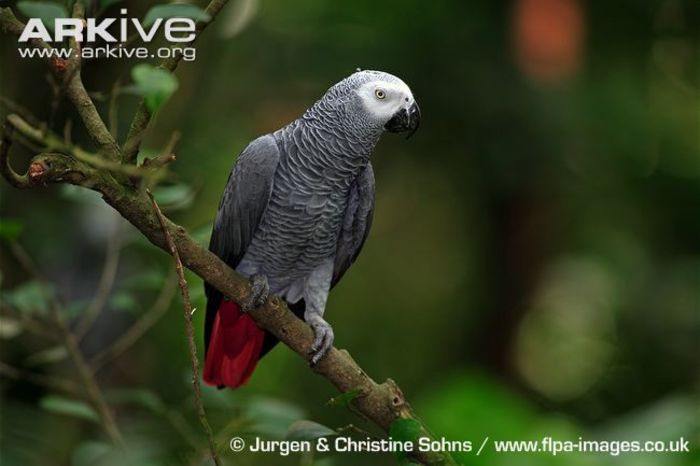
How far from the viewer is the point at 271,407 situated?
4.97ft

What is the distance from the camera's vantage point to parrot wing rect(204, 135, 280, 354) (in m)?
1.46

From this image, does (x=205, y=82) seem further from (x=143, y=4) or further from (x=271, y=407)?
(x=271, y=407)

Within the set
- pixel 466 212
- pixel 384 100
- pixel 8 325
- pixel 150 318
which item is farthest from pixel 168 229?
pixel 466 212

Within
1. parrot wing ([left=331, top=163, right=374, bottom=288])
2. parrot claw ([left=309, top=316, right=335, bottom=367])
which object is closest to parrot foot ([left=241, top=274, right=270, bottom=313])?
parrot claw ([left=309, top=316, right=335, bottom=367])

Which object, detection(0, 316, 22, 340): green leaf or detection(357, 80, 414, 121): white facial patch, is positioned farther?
detection(0, 316, 22, 340): green leaf

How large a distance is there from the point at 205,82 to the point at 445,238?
4.20 feet

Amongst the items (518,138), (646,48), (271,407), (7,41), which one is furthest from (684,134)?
(7,41)

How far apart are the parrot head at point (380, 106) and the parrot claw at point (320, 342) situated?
370 millimetres

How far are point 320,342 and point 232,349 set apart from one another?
0.30 metres

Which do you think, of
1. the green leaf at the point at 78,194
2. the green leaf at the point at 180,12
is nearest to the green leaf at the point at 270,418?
the green leaf at the point at 78,194

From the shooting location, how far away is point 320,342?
1.36 metres

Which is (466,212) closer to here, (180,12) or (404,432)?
(404,432)

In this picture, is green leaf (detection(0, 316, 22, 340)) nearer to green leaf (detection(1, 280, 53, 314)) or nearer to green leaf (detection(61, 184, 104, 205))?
green leaf (detection(1, 280, 53, 314))

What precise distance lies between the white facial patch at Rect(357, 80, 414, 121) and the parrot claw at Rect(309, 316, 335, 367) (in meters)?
0.39
